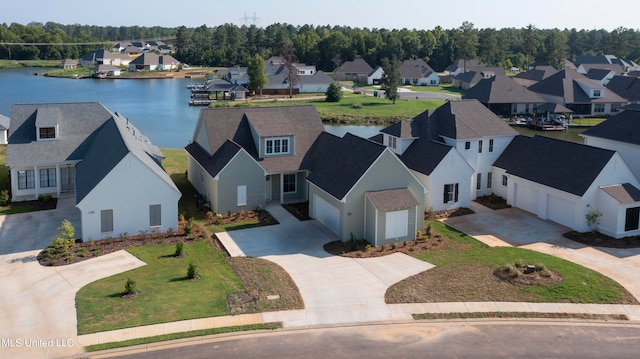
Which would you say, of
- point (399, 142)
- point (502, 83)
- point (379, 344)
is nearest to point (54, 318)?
point (379, 344)

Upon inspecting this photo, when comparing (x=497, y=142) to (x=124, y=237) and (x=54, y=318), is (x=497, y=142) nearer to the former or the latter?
(x=124, y=237)

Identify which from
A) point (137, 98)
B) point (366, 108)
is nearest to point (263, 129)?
point (366, 108)

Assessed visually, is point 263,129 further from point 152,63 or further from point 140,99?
point 152,63

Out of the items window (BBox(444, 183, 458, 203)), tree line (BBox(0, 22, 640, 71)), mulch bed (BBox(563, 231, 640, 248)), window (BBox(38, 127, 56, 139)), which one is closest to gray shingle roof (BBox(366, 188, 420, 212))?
window (BBox(444, 183, 458, 203))

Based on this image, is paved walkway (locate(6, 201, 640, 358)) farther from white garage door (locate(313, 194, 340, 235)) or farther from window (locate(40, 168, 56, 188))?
window (locate(40, 168, 56, 188))

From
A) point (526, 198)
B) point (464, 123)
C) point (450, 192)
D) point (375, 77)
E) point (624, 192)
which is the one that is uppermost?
point (375, 77)
